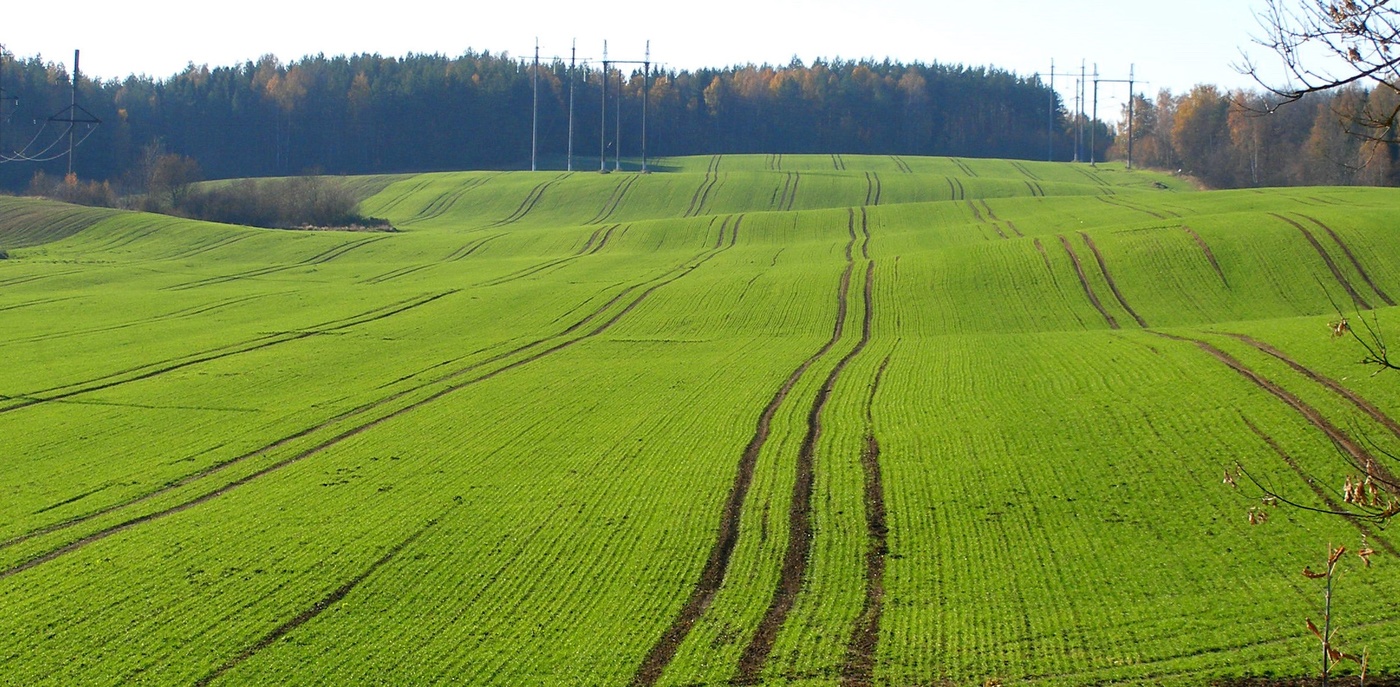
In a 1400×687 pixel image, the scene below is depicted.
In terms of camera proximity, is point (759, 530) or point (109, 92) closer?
point (759, 530)

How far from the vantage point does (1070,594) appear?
20.8 m

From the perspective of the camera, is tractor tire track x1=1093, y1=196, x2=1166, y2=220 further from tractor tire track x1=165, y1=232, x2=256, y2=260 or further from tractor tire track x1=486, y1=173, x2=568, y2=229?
tractor tire track x1=165, y1=232, x2=256, y2=260

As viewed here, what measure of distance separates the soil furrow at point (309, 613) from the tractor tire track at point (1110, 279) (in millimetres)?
38632

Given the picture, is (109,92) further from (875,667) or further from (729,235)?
(875,667)

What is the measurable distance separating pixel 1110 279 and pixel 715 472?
122 ft

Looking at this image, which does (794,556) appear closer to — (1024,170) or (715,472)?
(715,472)

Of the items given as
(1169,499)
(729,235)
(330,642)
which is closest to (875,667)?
(330,642)

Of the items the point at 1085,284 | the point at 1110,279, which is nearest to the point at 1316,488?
the point at 1085,284

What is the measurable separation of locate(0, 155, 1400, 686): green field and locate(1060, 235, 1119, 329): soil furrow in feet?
0.79

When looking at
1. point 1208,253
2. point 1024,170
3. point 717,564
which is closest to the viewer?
point 717,564

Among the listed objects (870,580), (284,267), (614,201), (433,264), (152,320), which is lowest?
(870,580)

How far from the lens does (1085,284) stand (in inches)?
2288

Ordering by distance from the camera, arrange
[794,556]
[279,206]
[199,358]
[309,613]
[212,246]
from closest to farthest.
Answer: [309,613] → [794,556] → [199,358] → [212,246] → [279,206]

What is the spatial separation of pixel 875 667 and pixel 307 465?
18037 millimetres
